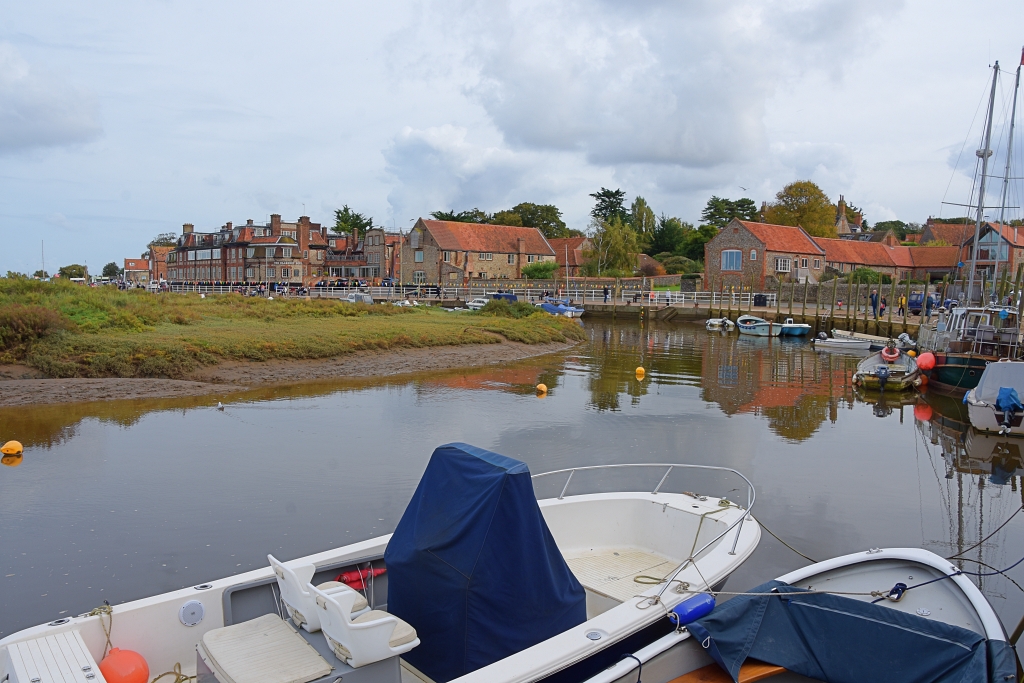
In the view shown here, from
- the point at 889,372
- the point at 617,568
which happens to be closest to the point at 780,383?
the point at 889,372

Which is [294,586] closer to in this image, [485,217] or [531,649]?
[531,649]

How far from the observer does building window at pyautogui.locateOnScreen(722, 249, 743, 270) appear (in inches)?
2574

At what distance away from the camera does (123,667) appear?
5543mm

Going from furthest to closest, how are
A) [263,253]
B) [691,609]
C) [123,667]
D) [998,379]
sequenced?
[263,253] < [998,379] < [691,609] < [123,667]

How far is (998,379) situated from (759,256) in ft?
150

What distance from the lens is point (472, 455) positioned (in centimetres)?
634

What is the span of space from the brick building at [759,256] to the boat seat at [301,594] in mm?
60170

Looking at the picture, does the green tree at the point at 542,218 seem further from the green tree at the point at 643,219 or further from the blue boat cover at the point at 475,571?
the blue boat cover at the point at 475,571

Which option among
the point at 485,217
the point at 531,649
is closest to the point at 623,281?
the point at 485,217

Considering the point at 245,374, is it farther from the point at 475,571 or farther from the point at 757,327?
the point at 757,327

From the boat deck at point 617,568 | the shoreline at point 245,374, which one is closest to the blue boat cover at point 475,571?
the boat deck at point 617,568

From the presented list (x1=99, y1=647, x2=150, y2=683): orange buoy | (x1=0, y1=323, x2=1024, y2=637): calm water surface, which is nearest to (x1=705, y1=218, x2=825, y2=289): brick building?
(x1=0, y1=323, x2=1024, y2=637): calm water surface

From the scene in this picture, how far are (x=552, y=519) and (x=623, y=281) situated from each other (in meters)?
63.8

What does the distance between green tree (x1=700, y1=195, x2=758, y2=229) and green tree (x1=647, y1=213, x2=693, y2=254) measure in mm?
4328
